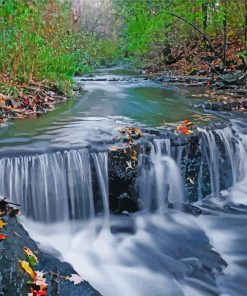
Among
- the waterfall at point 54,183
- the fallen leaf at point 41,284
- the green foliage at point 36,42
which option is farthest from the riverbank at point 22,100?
the fallen leaf at point 41,284

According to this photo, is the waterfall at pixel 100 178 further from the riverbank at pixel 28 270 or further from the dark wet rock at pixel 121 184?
the riverbank at pixel 28 270

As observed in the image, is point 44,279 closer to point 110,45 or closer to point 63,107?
point 63,107

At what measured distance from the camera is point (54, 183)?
485 cm

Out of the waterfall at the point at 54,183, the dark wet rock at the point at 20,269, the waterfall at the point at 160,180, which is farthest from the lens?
the waterfall at the point at 160,180

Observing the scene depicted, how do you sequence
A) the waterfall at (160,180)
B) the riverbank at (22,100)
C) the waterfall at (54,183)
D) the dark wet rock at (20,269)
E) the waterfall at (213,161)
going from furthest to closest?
the riverbank at (22,100)
the waterfall at (213,161)
the waterfall at (160,180)
the waterfall at (54,183)
the dark wet rock at (20,269)

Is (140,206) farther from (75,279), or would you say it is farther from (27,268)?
(27,268)

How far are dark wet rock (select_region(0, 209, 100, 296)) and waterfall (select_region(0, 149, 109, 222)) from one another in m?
1.26

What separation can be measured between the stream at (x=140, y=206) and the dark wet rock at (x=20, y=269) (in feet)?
2.92


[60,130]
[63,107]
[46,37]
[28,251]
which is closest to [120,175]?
[60,130]

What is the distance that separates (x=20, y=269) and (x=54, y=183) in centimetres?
211

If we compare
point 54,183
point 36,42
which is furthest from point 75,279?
point 36,42

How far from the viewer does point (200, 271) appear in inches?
162

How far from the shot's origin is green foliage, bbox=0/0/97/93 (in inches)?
317

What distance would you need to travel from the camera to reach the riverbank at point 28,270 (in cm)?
262
